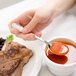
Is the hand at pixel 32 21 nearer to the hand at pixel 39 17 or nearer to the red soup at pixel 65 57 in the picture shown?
the hand at pixel 39 17

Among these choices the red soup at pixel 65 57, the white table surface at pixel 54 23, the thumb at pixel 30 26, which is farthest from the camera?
the white table surface at pixel 54 23

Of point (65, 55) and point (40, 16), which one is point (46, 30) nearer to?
point (40, 16)

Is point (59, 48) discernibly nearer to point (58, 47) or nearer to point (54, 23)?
point (58, 47)

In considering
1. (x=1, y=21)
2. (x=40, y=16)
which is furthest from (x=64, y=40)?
(x=1, y=21)

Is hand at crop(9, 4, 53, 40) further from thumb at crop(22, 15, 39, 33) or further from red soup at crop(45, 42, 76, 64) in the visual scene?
red soup at crop(45, 42, 76, 64)

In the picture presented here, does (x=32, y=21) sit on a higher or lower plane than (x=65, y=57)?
higher

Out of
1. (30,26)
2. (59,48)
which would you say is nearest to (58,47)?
(59,48)

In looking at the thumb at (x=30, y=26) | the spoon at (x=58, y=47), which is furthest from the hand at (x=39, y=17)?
the spoon at (x=58, y=47)
